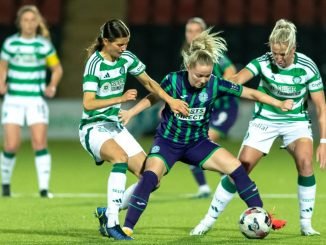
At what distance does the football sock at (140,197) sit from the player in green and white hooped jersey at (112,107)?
0.11m

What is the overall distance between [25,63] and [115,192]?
3.90 meters

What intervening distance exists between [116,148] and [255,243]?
128cm

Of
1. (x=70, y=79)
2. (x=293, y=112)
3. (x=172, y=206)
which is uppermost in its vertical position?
(x=293, y=112)

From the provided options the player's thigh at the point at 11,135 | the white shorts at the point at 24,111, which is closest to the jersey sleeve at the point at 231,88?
the white shorts at the point at 24,111

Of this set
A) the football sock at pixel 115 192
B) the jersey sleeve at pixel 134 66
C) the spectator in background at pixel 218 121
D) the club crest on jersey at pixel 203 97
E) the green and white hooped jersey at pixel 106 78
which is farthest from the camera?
the spectator in background at pixel 218 121

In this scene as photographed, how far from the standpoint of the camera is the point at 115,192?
8117mm

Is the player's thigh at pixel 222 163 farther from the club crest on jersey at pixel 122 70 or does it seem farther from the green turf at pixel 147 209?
the club crest on jersey at pixel 122 70

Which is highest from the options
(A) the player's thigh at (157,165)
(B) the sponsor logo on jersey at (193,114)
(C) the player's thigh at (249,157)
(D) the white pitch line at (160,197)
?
(B) the sponsor logo on jersey at (193,114)

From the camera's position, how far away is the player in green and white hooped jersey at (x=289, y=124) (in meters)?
8.41

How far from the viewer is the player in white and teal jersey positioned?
318 inches

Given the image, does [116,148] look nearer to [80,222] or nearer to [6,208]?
[80,222]

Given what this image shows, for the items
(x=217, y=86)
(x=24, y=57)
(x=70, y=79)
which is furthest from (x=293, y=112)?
(x=70, y=79)

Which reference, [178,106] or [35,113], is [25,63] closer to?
[35,113]

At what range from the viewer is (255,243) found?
7875 mm
